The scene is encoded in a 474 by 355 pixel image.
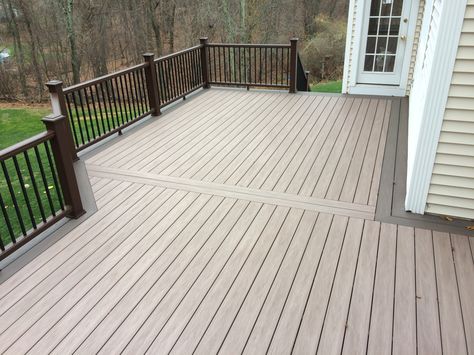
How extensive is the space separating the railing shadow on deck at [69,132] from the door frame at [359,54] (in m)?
0.83

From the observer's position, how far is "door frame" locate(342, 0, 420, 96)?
559 cm

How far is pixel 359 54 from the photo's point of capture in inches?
235

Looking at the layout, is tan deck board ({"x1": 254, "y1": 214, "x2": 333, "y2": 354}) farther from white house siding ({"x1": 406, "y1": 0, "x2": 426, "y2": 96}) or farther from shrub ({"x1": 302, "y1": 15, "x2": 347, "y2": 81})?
shrub ({"x1": 302, "y1": 15, "x2": 347, "y2": 81})

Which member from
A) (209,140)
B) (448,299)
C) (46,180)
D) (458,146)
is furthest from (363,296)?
(209,140)

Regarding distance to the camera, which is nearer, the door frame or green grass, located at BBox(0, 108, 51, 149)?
the door frame

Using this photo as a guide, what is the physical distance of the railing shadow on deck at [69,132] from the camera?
2.69m

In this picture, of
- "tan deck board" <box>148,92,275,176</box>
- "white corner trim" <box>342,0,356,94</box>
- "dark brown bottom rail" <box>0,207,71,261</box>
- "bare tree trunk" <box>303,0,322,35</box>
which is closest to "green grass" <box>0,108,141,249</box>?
"dark brown bottom rail" <box>0,207,71,261</box>

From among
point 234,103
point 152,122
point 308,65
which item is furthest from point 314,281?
point 308,65

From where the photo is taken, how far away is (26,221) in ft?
12.6

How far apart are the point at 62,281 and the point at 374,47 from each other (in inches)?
213

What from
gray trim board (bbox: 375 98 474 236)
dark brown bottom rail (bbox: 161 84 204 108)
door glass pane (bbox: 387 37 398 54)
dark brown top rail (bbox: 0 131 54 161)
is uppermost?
door glass pane (bbox: 387 37 398 54)

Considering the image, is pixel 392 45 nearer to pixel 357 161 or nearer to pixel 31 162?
pixel 357 161

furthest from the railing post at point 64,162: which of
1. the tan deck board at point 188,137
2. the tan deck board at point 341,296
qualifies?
the tan deck board at point 341,296

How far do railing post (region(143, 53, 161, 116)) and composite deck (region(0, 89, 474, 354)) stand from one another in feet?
4.89
